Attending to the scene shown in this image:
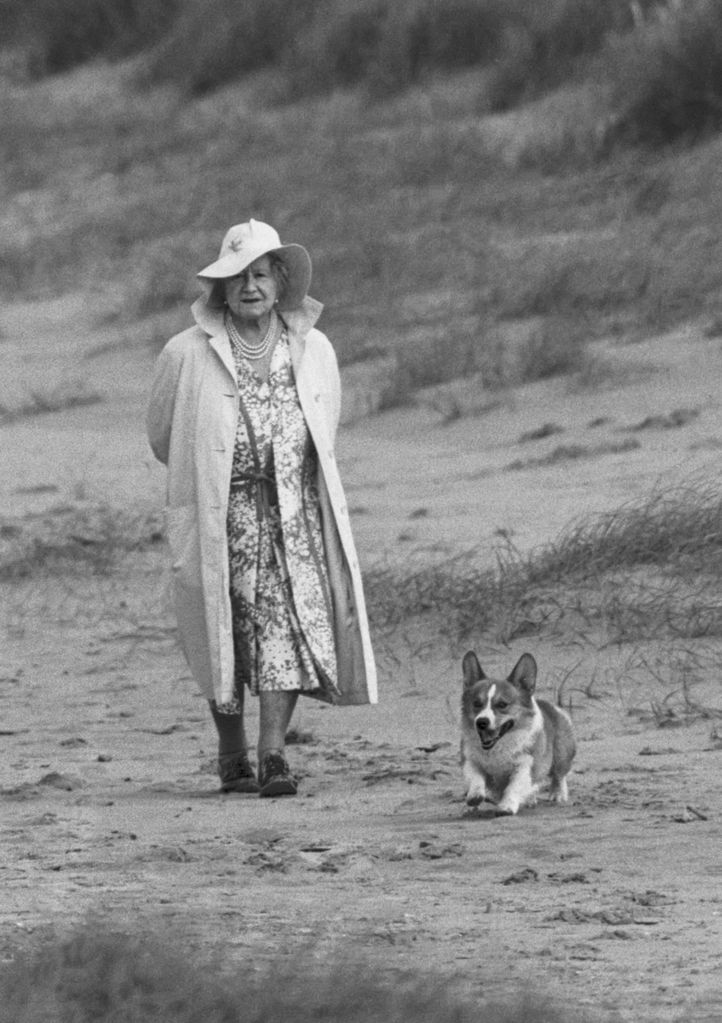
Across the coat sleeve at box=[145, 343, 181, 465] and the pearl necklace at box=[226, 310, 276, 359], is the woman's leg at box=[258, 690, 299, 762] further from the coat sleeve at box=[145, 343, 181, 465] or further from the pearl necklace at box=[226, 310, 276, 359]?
the pearl necklace at box=[226, 310, 276, 359]

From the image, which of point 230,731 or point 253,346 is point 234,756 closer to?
point 230,731

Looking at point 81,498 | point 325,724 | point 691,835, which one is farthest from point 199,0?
point 691,835

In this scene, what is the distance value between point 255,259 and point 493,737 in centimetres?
148

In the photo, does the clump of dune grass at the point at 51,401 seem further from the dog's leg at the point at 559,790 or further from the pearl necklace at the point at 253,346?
the dog's leg at the point at 559,790

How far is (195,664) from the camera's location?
745cm

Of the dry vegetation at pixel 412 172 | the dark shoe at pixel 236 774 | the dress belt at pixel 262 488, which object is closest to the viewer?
the dress belt at pixel 262 488

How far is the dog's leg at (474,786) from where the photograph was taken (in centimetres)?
695

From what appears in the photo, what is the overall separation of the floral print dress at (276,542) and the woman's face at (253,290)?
13 cm

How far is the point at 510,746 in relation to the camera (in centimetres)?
697

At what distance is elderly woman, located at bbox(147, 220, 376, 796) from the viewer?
7340 millimetres

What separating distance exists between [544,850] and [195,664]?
136 cm

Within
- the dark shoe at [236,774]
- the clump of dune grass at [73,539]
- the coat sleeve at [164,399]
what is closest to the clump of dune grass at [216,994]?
the dark shoe at [236,774]

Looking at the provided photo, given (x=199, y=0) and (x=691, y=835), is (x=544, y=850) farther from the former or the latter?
(x=199, y=0)

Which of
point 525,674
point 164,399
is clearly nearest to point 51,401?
point 164,399
